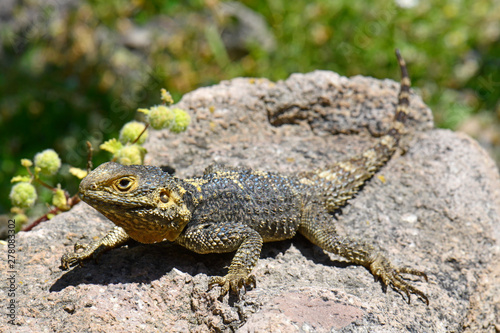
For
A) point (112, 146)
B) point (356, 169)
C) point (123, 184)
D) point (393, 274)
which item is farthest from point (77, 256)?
point (356, 169)

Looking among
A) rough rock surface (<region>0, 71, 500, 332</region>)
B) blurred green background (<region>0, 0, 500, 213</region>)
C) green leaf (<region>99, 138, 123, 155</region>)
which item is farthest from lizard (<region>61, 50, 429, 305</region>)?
blurred green background (<region>0, 0, 500, 213</region>)

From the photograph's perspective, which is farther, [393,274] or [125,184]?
[393,274]

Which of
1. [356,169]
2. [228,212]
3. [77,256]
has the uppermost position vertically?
[356,169]

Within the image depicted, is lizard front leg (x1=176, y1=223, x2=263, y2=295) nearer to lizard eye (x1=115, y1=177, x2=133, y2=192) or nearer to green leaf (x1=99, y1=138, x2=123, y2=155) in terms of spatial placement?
lizard eye (x1=115, y1=177, x2=133, y2=192)

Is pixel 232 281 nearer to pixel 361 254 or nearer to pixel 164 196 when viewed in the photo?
pixel 164 196

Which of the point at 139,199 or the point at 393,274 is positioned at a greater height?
the point at 393,274

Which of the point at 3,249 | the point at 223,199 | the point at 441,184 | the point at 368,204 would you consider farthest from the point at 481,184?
the point at 3,249

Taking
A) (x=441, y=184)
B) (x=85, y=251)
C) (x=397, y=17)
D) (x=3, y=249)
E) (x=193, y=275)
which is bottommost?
(x=3, y=249)

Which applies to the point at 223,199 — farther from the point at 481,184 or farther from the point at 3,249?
the point at 481,184
